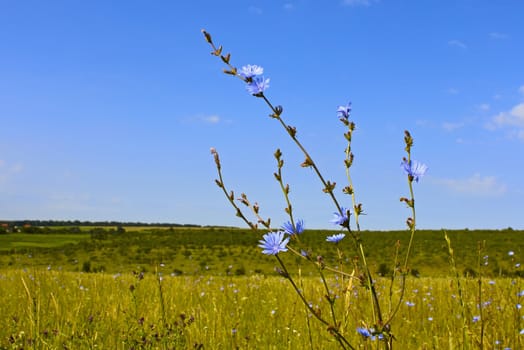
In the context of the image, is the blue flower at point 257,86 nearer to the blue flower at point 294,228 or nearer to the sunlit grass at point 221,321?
the blue flower at point 294,228

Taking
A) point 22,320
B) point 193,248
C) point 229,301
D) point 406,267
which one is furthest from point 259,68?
point 193,248

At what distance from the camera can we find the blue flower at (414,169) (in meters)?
1.27

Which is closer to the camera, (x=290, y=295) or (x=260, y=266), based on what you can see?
(x=290, y=295)

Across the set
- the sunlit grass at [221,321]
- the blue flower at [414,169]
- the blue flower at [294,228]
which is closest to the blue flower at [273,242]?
the blue flower at [294,228]

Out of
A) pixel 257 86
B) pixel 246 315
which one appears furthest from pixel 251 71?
pixel 246 315

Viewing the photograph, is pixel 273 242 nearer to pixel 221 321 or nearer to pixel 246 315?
pixel 221 321

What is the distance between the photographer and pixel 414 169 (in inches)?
50.4

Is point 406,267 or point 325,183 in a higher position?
point 325,183

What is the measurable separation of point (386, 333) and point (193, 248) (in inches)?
1051

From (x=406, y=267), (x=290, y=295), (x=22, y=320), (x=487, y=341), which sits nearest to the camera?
(x=406, y=267)

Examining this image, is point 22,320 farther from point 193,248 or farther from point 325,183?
point 193,248

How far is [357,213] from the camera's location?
1.29 m

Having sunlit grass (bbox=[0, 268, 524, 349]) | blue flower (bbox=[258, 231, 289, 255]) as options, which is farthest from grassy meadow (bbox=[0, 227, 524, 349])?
blue flower (bbox=[258, 231, 289, 255])

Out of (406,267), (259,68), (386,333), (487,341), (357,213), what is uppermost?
(259,68)
